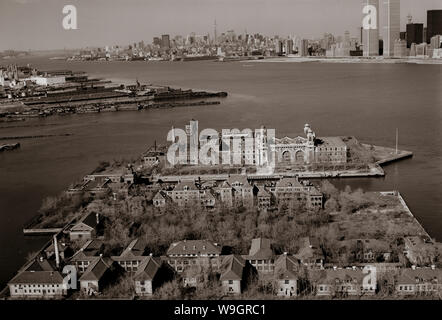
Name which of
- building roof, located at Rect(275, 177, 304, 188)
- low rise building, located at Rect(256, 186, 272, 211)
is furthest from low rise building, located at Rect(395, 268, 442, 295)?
building roof, located at Rect(275, 177, 304, 188)

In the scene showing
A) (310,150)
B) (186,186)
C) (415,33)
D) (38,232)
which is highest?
(415,33)

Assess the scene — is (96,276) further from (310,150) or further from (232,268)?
(310,150)

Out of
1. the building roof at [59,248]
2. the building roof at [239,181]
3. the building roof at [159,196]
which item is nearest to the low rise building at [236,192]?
the building roof at [239,181]

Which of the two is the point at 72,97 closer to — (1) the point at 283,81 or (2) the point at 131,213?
(1) the point at 283,81

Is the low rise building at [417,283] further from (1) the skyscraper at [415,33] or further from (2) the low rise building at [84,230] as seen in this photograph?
(1) the skyscraper at [415,33]

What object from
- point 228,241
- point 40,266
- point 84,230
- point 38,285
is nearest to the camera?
point 38,285

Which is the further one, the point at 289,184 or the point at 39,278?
the point at 289,184

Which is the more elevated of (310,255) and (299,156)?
(299,156)

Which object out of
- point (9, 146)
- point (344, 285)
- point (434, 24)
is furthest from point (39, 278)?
point (434, 24)

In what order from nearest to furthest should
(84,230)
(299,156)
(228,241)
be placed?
(228,241), (84,230), (299,156)
